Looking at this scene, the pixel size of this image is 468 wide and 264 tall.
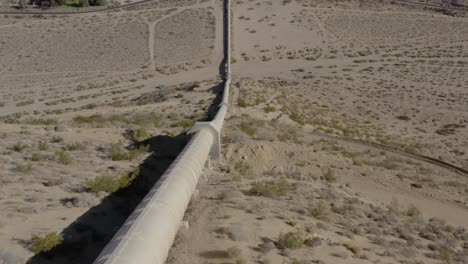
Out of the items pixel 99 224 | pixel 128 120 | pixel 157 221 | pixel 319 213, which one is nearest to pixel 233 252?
pixel 157 221

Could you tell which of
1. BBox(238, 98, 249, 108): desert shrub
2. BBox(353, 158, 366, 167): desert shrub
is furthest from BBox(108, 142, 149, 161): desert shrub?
BBox(238, 98, 249, 108): desert shrub

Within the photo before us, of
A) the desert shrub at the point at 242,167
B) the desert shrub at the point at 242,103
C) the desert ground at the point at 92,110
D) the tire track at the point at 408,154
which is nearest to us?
the desert ground at the point at 92,110

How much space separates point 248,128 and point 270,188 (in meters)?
8.78

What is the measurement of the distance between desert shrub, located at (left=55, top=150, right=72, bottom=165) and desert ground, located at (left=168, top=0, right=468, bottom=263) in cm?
432

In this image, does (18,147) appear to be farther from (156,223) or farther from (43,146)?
(156,223)

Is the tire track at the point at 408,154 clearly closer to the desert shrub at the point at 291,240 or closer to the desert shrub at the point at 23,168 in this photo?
the desert shrub at the point at 291,240

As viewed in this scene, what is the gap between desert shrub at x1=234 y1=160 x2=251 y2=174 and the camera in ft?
60.0

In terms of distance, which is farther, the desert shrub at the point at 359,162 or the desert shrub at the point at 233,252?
the desert shrub at the point at 359,162

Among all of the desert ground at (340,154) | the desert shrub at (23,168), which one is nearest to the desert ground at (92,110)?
the desert shrub at (23,168)

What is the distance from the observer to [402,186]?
2073cm

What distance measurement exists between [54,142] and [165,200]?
949 centimetres

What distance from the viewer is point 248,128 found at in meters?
24.4

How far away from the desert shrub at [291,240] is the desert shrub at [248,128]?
11992mm

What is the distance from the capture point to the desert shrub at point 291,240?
1152 centimetres
